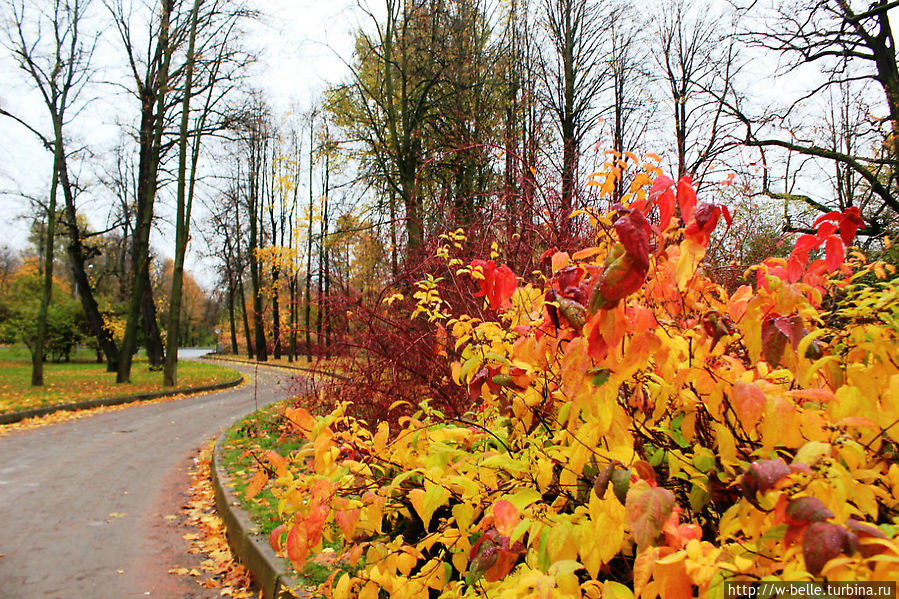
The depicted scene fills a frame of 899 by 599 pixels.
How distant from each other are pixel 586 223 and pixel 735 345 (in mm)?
2706

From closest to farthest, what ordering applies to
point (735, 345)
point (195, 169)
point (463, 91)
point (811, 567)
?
point (811, 567) → point (735, 345) → point (463, 91) → point (195, 169)

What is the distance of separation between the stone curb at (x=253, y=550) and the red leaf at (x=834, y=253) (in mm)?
3047

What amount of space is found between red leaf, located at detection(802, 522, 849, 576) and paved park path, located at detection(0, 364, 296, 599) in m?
3.20

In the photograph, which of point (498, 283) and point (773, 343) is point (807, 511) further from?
point (498, 283)

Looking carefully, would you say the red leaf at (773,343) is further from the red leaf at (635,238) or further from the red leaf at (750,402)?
the red leaf at (635,238)

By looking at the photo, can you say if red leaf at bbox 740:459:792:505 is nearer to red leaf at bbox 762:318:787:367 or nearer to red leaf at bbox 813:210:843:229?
red leaf at bbox 762:318:787:367

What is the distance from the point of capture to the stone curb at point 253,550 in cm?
327

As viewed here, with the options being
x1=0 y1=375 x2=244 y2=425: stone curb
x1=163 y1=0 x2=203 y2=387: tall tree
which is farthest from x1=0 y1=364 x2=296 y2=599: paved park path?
x1=163 y1=0 x2=203 y2=387: tall tree

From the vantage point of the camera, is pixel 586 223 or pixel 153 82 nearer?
pixel 586 223

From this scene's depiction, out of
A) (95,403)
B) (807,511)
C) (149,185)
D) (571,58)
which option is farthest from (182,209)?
(807,511)

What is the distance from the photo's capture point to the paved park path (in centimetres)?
376

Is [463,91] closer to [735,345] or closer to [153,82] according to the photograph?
[735,345]

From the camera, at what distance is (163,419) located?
443 inches

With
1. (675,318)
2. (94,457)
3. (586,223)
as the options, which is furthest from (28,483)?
(675,318)
